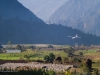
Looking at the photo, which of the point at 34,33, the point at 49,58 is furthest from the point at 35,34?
the point at 49,58

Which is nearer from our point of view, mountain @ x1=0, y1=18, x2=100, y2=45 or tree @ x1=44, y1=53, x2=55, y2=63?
tree @ x1=44, y1=53, x2=55, y2=63

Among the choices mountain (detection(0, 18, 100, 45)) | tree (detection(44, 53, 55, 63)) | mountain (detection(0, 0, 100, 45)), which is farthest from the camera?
mountain (detection(0, 0, 100, 45))

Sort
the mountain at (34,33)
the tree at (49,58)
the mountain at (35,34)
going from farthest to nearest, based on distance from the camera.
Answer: the mountain at (34,33) → the mountain at (35,34) → the tree at (49,58)

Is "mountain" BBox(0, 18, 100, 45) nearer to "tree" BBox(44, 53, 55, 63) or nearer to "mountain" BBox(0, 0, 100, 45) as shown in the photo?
"mountain" BBox(0, 0, 100, 45)

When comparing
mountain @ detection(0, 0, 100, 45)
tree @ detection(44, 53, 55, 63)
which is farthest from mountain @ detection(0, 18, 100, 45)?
tree @ detection(44, 53, 55, 63)

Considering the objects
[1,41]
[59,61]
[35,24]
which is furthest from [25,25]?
[59,61]

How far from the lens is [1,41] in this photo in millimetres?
119062

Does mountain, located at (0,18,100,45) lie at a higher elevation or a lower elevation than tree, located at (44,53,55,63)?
higher

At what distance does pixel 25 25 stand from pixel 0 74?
413 feet

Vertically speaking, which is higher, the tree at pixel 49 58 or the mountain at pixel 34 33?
the mountain at pixel 34 33

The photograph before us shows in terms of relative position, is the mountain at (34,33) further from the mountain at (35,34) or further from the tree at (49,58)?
the tree at (49,58)

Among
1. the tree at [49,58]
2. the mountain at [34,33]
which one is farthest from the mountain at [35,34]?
the tree at [49,58]

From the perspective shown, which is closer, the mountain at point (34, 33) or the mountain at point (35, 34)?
the mountain at point (35, 34)

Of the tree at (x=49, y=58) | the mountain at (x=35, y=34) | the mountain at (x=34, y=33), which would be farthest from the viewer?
the mountain at (x=34, y=33)
